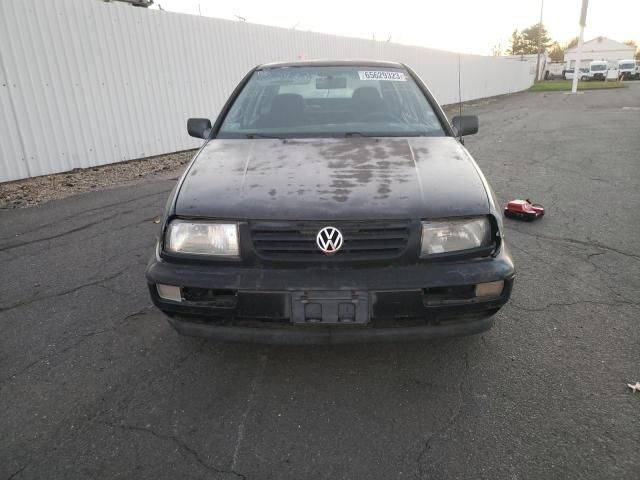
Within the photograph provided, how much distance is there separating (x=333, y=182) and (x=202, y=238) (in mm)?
685

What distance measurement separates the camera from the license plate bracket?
6.19 ft

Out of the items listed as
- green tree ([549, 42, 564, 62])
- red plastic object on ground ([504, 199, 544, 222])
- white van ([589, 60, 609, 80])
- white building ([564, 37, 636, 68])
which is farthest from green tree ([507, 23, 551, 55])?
red plastic object on ground ([504, 199, 544, 222])

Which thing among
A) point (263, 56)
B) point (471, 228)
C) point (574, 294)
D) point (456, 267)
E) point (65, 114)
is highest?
point (263, 56)

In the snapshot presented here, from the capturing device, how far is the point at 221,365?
2363mm

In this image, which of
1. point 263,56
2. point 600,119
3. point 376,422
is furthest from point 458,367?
point 600,119

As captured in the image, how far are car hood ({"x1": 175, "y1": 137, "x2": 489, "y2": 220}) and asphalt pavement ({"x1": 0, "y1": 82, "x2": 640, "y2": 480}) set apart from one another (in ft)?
2.82

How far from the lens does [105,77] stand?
7.31 m

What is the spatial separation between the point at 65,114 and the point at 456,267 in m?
6.88

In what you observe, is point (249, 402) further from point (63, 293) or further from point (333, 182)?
point (63, 293)

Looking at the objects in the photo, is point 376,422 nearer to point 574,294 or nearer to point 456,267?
point 456,267

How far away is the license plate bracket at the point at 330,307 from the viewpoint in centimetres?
189

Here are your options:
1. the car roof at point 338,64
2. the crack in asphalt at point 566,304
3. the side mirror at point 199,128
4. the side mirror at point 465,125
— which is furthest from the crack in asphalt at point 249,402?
the car roof at point 338,64

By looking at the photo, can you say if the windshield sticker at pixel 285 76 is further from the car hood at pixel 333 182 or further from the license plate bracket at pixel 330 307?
the license plate bracket at pixel 330 307

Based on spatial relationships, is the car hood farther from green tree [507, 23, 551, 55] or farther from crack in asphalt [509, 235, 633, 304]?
green tree [507, 23, 551, 55]
